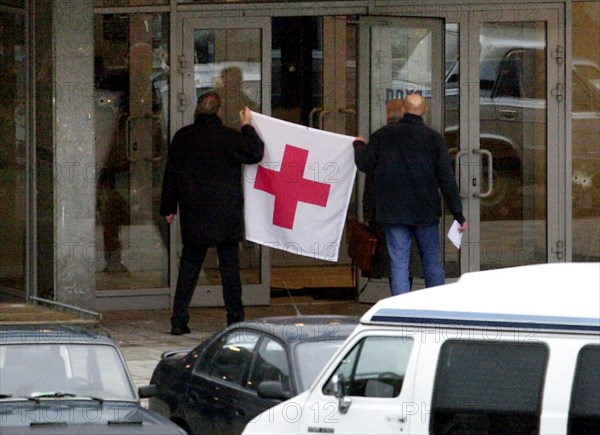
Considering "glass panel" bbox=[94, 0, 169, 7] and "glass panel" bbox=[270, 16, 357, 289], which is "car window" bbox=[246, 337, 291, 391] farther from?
"glass panel" bbox=[270, 16, 357, 289]

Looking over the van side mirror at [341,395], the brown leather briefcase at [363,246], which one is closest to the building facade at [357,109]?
the brown leather briefcase at [363,246]

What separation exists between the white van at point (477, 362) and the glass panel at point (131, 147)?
8.67 metres

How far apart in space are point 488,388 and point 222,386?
10.2 ft

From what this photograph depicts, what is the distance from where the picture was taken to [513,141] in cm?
1677

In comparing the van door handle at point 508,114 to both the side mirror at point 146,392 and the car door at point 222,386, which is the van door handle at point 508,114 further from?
the side mirror at point 146,392

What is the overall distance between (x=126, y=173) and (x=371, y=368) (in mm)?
9165

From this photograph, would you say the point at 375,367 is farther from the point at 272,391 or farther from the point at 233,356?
the point at 233,356

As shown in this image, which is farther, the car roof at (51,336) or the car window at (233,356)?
the car window at (233,356)

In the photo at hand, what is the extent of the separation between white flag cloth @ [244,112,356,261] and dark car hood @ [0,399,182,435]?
18.1 feet

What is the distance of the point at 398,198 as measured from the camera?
13.5 m

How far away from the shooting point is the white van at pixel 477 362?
6.66 m

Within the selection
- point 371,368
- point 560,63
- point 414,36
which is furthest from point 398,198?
point 371,368

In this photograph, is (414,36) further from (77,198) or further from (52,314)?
(52,314)

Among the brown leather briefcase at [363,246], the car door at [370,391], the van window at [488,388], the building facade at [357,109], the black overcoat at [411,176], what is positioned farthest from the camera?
the building facade at [357,109]
